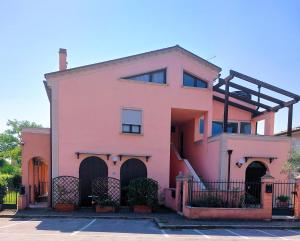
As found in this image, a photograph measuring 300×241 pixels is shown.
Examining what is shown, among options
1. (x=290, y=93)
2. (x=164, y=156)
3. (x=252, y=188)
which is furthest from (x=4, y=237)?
(x=290, y=93)

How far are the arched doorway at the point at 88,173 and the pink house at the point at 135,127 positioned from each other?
55mm

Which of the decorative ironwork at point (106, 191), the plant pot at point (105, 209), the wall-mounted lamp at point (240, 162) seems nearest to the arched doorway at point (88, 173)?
the decorative ironwork at point (106, 191)

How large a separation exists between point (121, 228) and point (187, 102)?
8915 mm

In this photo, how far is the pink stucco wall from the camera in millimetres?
15234

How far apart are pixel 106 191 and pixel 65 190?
7.11 feet

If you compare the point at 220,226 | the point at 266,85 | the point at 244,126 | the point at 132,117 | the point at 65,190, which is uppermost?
the point at 266,85

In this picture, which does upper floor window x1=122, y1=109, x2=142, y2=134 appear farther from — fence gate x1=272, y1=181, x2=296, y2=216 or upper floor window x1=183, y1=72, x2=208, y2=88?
fence gate x1=272, y1=181, x2=296, y2=216

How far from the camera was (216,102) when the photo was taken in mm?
20000

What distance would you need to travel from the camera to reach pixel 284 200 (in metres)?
13.9

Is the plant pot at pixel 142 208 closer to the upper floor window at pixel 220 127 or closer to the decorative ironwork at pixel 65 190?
the decorative ironwork at pixel 65 190

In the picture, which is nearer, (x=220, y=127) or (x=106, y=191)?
(x=106, y=191)

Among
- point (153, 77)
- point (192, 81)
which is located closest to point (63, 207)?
point (153, 77)

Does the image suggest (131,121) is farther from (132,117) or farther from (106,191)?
(106,191)

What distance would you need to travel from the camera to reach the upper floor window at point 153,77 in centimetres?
1646
